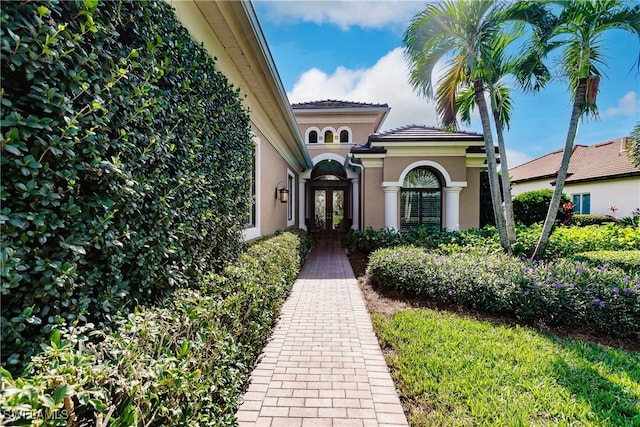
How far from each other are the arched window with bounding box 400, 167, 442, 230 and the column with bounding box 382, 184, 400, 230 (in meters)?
0.53

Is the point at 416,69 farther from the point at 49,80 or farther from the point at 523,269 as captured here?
the point at 49,80

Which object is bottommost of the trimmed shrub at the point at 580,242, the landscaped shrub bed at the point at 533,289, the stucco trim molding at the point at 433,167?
the landscaped shrub bed at the point at 533,289

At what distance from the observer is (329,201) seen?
2000cm

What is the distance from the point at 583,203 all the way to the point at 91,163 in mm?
30289

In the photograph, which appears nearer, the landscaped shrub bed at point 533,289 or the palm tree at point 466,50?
the landscaped shrub bed at point 533,289

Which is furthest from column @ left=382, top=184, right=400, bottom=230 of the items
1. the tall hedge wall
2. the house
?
the tall hedge wall

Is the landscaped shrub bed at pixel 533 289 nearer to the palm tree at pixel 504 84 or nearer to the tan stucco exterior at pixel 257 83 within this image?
the palm tree at pixel 504 84

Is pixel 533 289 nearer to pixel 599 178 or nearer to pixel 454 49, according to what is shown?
pixel 454 49

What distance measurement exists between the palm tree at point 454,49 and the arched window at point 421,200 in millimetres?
3638

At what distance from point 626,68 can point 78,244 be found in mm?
11007

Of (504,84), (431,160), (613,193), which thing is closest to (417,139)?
(431,160)

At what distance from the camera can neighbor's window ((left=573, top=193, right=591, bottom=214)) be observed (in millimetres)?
22359

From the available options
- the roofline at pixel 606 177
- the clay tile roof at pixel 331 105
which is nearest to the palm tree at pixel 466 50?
the clay tile roof at pixel 331 105

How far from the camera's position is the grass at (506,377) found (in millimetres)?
2875
